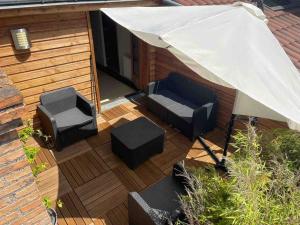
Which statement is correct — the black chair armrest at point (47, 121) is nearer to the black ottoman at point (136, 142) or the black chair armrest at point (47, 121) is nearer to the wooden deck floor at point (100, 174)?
the wooden deck floor at point (100, 174)

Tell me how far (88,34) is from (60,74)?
1237 mm

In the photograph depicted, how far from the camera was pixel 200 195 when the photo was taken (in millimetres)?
2973

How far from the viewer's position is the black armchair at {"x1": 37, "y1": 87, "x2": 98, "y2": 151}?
19.5 ft

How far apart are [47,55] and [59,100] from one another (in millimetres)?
1133

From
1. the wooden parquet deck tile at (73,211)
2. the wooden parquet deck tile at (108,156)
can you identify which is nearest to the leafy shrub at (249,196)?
the wooden parquet deck tile at (73,211)

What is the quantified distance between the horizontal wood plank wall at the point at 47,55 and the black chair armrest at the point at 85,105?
439 mm

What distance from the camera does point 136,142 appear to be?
18.0ft

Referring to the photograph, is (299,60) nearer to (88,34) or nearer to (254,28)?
(254,28)

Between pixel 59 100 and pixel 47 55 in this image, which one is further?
pixel 59 100

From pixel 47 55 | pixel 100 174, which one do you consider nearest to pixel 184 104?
pixel 100 174

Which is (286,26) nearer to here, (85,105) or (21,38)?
(85,105)

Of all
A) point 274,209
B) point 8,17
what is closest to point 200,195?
point 274,209

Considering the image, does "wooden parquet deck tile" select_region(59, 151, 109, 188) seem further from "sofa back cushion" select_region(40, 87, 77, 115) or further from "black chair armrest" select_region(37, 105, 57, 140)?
"sofa back cushion" select_region(40, 87, 77, 115)

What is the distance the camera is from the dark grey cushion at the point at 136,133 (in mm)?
5478
